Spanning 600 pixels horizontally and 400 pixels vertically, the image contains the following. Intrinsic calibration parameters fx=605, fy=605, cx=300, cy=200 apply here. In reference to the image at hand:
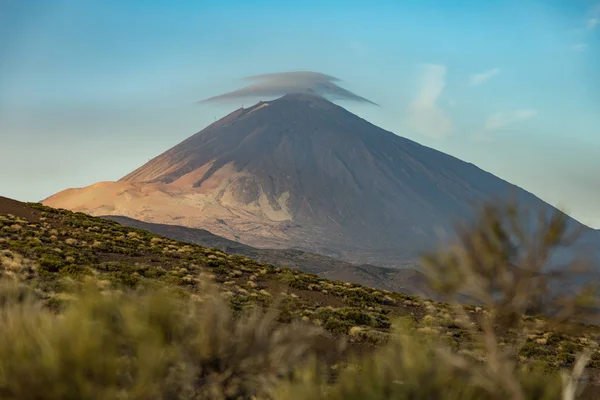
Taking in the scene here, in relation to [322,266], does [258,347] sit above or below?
above

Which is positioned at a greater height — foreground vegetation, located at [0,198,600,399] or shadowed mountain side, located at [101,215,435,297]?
foreground vegetation, located at [0,198,600,399]

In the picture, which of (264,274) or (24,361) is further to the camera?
(264,274)

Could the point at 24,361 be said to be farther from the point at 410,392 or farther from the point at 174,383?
the point at 410,392

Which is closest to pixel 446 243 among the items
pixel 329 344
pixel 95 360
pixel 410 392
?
pixel 410 392

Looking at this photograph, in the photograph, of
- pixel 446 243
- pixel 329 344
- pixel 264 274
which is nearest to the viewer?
pixel 446 243

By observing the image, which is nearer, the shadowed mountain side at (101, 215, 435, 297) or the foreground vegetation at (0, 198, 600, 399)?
the foreground vegetation at (0, 198, 600, 399)

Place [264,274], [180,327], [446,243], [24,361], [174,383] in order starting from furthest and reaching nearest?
1. [264,274]
2. [446,243]
3. [180,327]
4. [174,383]
5. [24,361]

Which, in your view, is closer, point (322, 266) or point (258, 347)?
point (258, 347)

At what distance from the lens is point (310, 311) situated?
2606cm

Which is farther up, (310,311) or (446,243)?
(446,243)

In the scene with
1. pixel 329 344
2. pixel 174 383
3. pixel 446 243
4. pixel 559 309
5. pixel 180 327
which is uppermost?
pixel 446 243

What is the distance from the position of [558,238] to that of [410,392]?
3.34 meters

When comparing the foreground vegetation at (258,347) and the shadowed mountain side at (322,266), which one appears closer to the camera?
the foreground vegetation at (258,347)

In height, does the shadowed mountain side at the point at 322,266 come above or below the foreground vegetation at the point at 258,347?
below
